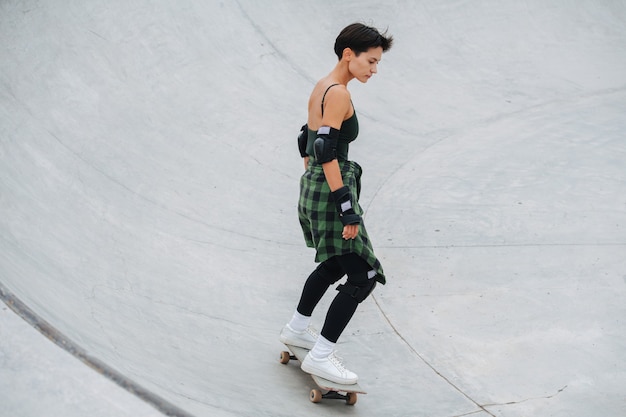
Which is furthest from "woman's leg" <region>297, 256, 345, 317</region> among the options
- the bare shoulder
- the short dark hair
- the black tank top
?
the short dark hair

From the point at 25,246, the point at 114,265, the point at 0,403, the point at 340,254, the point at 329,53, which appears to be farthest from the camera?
the point at 329,53

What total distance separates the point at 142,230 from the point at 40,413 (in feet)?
7.46

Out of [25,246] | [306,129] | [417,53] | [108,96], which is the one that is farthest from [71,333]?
[417,53]

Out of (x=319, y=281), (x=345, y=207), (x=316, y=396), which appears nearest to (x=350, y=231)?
(x=345, y=207)

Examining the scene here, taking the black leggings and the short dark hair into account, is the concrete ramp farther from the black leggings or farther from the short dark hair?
the short dark hair

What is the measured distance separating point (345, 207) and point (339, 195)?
0.20 feet

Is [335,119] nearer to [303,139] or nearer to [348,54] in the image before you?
[348,54]

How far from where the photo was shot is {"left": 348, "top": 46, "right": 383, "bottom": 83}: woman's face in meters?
3.67

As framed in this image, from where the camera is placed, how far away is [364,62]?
367 centimetres

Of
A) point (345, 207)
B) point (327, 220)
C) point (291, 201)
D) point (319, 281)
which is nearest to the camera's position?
point (345, 207)

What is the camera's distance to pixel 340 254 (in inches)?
142

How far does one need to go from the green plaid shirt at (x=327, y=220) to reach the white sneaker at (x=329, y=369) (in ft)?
1.49

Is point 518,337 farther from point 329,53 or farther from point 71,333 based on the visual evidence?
point 329,53

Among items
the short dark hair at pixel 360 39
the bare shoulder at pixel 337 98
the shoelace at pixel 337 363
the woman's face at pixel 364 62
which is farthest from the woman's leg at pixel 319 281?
the short dark hair at pixel 360 39
